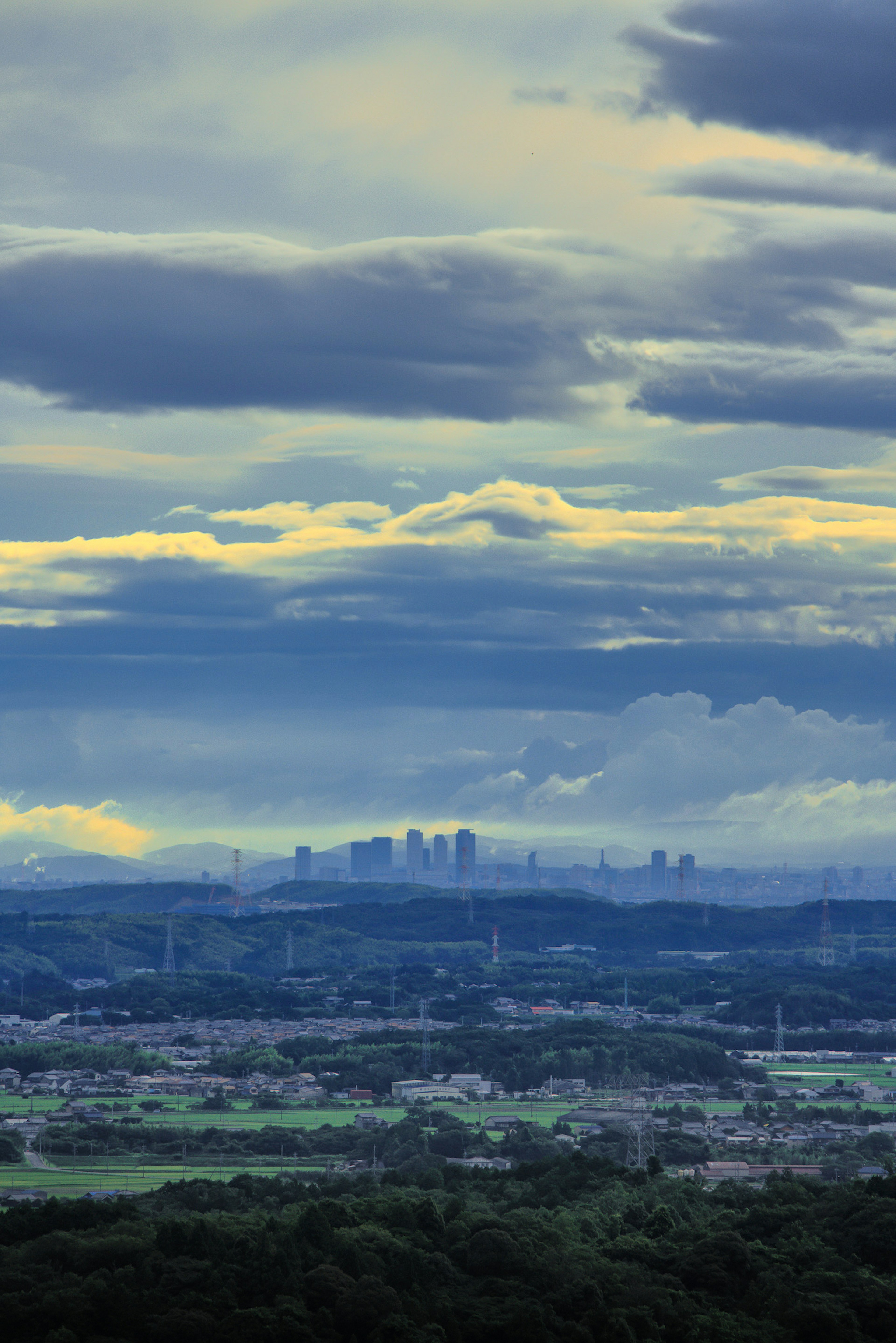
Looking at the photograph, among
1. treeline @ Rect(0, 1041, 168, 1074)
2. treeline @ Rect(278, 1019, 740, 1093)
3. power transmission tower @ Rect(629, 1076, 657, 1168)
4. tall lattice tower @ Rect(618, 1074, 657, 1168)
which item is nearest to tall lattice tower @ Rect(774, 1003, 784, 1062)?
treeline @ Rect(278, 1019, 740, 1093)

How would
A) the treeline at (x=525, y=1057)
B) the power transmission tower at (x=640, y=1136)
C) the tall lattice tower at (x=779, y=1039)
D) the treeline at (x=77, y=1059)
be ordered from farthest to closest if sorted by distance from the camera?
the tall lattice tower at (x=779, y=1039) < the treeline at (x=77, y=1059) < the treeline at (x=525, y=1057) < the power transmission tower at (x=640, y=1136)

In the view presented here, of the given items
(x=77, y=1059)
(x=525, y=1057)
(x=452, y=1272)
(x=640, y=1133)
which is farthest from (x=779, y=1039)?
(x=452, y=1272)

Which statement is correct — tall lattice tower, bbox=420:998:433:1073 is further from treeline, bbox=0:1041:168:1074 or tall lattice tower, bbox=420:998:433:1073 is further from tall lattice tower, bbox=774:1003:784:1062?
tall lattice tower, bbox=774:1003:784:1062

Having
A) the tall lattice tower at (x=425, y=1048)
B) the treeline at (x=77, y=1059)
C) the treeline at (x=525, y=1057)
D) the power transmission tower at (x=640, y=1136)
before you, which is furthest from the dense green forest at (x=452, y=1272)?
the treeline at (x=77, y=1059)

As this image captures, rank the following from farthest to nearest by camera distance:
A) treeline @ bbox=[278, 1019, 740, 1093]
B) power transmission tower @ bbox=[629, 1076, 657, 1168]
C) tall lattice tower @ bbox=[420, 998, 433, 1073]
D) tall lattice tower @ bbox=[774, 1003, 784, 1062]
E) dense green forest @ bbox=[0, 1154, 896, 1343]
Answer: tall lattice tower @ bbox=[774, 1003, 784, 1062] → tall lattice tower @ bbox=[420, 998, 433, 1073] → treeline @ bbox=[278, 1019, 740, 1093] → power transmission tower @ bbox=[629, 1076, 657, 1168] → dense green forest @ bbox=[0, 1154, 896, 1343]

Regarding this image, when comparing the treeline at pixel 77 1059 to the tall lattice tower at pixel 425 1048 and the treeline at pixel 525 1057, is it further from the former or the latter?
the tall lattice tower at pixel 425 1048

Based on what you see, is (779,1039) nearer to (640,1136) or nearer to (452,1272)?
(640,1136)
